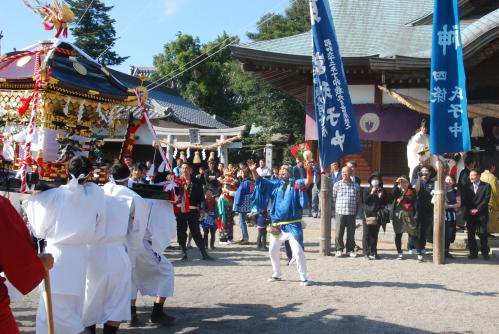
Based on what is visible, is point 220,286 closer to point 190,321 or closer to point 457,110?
point 190,321

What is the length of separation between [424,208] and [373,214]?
1.06 m

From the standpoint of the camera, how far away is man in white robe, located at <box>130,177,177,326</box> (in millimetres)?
5688

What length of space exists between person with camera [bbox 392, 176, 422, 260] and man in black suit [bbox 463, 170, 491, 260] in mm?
1007

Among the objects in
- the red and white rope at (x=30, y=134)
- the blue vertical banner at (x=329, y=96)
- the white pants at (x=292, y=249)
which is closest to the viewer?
the red and white rope at (x=30, y=134)

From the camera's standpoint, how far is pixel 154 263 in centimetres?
579

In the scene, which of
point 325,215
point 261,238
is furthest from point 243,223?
point 325,215

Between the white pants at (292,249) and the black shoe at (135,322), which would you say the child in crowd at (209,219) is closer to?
the white pants at (292,249)

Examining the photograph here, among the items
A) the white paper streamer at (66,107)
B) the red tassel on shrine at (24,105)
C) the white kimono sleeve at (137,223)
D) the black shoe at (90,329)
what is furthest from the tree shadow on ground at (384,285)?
the red tassel on shrine at (24,105)

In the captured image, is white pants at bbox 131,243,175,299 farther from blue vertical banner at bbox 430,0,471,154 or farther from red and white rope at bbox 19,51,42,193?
blue vertical banner at bbox 430,0,471,154

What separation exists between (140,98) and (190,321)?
259 cm

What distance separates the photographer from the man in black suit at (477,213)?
10.0 meters

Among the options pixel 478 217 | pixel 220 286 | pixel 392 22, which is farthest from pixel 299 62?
pixel 220 286

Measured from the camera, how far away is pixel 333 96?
8.80 m

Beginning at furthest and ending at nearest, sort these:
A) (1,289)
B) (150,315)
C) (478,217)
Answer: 1. (478,217)
2. (150,315)
3. (1,289)
